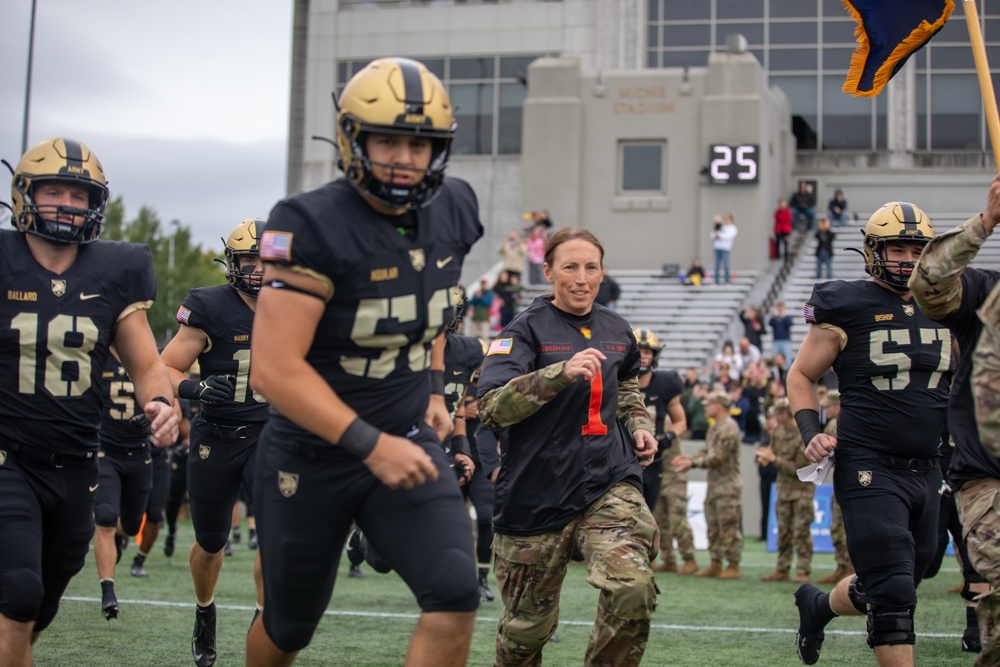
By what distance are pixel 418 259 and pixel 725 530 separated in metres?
10.3

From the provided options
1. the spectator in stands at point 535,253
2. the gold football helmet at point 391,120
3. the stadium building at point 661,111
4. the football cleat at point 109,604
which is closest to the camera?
the gold football helmet at point 391,120

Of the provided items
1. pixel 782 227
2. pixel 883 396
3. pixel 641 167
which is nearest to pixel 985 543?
pixel 883 396

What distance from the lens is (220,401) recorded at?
7.31m

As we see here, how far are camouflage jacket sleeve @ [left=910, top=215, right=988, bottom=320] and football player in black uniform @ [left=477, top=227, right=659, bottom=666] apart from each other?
136cm

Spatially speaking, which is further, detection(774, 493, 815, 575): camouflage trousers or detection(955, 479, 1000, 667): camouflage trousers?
detection(774, 493, 815, 575): camouflage trousers

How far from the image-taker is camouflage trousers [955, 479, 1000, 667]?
4.48 meters

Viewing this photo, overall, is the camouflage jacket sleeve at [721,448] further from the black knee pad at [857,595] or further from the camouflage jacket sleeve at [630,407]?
the camouflage jacket sleeve at [630,407]

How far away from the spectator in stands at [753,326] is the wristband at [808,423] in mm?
19262

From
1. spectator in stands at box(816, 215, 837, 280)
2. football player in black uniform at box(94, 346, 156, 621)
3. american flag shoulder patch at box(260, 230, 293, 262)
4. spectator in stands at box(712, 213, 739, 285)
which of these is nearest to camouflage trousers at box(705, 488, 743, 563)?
football player in black uniform at box(94, 346, 156, 621)

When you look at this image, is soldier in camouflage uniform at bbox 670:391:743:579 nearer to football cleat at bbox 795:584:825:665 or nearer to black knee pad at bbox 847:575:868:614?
football cleat at bbox 795:584:825:665

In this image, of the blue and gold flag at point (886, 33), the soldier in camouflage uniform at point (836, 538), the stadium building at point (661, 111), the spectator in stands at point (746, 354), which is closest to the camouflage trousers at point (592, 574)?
the blue and gold flag at point (886, 33)

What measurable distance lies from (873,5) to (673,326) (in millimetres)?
23302

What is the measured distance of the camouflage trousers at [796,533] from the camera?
539 inches

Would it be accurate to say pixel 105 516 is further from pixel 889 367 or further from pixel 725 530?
pixel 725 530
